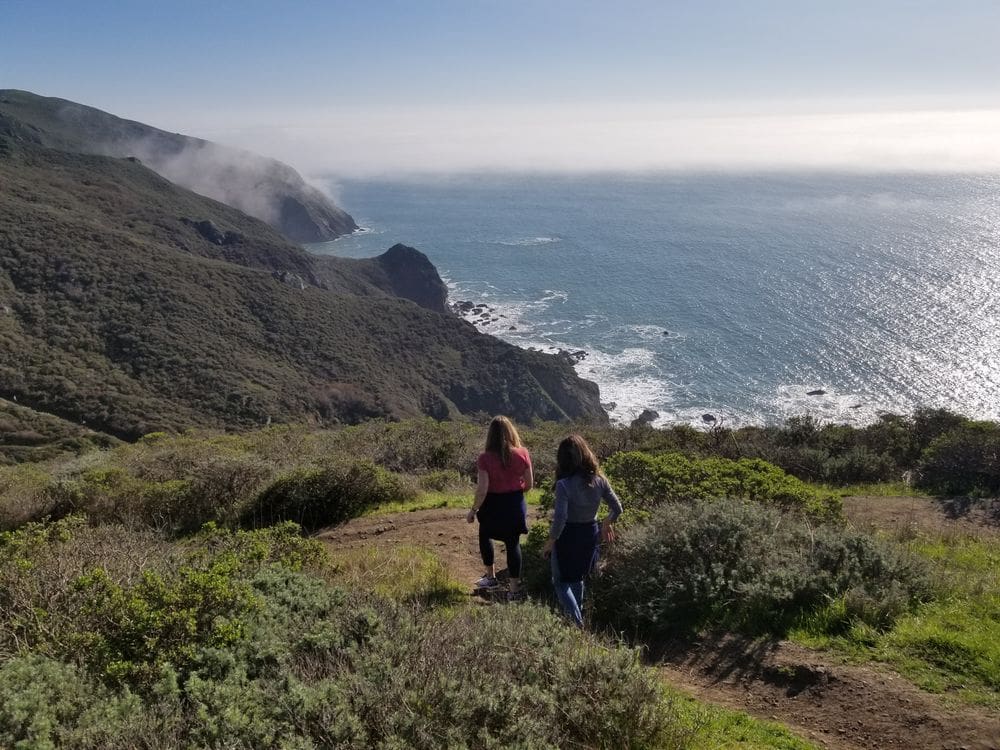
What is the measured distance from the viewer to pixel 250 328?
5378 cm

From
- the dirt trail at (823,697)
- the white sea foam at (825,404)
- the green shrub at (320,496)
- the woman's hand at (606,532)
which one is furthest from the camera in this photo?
the white sea foam at (825,404)

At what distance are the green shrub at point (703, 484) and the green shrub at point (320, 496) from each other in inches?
141

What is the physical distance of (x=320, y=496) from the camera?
9414 millimetres

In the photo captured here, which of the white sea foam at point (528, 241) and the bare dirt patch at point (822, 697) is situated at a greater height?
the white sea foam at point (528, 241)

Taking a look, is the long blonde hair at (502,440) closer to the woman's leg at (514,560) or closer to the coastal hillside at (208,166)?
the woman's leg at (514,560)

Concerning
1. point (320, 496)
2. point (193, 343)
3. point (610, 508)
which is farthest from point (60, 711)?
point (193, 343)

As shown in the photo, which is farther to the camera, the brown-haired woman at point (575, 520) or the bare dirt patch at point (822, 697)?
the brown-haired woman at point (575, 520)

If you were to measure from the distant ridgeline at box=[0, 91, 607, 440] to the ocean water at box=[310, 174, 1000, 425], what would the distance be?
35.1 ft

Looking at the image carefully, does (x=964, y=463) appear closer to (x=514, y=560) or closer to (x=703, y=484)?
(x=703, y=484)

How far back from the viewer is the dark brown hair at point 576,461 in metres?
5.36

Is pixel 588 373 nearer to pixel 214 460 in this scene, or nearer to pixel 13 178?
pixel 214 460

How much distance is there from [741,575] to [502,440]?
236 centimetres

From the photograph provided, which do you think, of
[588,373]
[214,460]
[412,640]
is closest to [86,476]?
[214,460]

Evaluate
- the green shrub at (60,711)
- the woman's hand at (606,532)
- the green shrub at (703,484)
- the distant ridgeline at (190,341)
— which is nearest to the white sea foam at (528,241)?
the distant ridgeline at (190,341)
